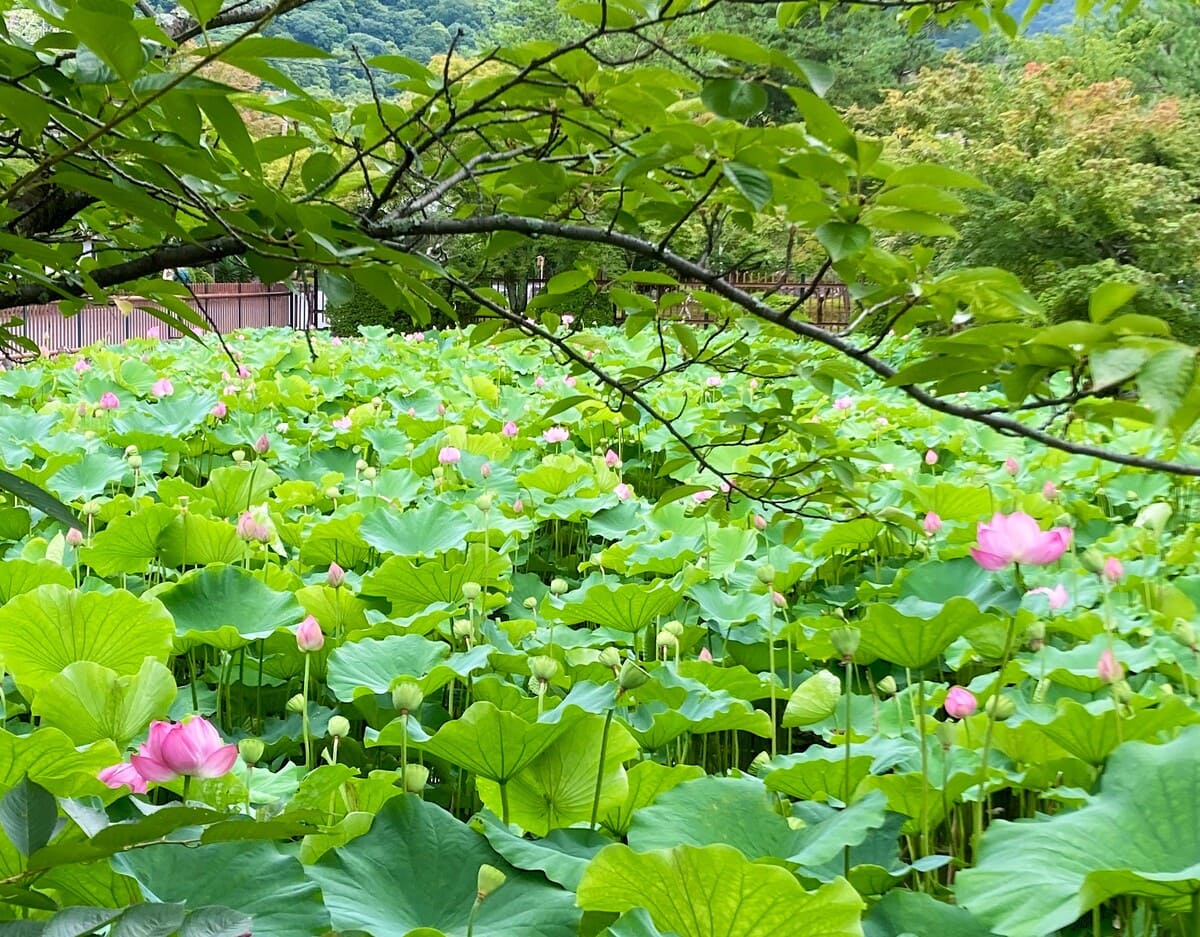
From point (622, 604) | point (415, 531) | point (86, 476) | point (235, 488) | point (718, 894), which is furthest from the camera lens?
point (86, 476)

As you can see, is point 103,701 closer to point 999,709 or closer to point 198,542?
point 198,542

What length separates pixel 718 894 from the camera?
67 cm

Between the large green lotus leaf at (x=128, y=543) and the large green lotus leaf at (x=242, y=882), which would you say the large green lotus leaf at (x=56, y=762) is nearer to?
the large green lotus leaf at (x=242, y=882)

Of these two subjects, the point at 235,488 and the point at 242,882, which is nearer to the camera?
the point at 242,882

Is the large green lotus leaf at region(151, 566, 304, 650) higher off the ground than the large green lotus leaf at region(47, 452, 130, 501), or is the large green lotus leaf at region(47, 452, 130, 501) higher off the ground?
the large green lotus leaf at region(47, 452, 130, 501)

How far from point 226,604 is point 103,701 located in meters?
0.44

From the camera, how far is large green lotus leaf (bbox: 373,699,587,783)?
887 mm

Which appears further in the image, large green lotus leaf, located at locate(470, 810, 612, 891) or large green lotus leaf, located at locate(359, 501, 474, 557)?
large green lotus leaf, located at locate(359, 501, 474, 557)

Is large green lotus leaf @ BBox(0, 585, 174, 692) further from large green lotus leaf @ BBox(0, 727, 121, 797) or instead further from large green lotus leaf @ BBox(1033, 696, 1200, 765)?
large green lotus leaf @ BBox(1033, 696, 1200, 765)

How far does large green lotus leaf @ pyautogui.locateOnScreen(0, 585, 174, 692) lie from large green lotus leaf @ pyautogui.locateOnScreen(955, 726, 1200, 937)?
2.86 feet

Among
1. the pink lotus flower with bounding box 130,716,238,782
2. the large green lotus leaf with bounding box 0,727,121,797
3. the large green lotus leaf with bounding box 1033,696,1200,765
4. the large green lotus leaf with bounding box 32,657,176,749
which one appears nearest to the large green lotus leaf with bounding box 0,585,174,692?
the large green lotus leaf with bounding box 32,657,176,749

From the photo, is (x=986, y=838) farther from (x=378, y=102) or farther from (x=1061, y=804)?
(x=378, y=102)

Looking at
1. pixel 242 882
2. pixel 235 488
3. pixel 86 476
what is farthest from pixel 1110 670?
pixel 86 476

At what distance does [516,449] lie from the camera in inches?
113
